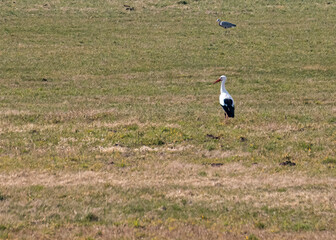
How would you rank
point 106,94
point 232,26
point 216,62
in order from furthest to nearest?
point 232,26 → point 216,62 → point 106,94

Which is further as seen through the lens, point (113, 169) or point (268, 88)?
point (268, 88)

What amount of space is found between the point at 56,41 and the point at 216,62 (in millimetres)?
12986

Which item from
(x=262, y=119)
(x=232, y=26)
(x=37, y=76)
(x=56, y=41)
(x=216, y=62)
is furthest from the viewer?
(x=232, y=26)

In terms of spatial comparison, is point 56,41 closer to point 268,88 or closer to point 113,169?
point 268,88

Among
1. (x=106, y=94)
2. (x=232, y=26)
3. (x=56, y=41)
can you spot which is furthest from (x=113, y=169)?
(x=232, y=26)

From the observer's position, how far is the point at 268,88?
32.0 m

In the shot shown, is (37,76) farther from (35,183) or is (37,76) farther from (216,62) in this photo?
(35,183)

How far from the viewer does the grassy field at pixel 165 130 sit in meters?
13.0

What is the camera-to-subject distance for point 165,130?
69.5 ft

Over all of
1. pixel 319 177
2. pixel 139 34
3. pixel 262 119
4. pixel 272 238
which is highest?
pixel 272 238

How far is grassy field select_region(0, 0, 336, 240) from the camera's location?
511 inches

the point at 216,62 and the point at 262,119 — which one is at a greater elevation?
the point at 262,119

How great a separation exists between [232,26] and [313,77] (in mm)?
13733

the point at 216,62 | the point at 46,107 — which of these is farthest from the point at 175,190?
the point at 216,62
